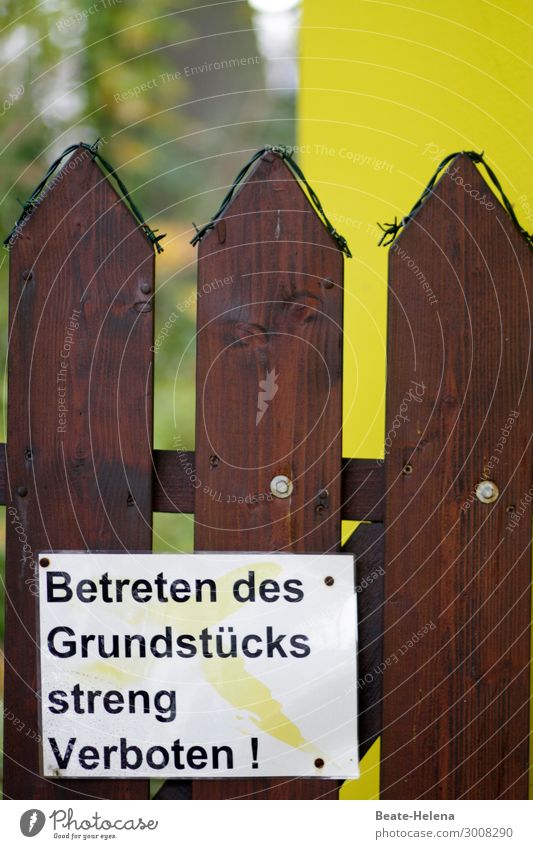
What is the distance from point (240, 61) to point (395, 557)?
3875 millimetres

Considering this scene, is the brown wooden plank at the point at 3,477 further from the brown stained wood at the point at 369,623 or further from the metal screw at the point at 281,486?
the brown stained wood at the point at 369,623

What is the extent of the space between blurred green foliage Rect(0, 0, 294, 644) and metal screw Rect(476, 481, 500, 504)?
2.19 metres

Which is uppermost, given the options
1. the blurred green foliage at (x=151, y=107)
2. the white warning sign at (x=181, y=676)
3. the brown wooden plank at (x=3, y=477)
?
the blurred green foliage at (x=151, y=107)

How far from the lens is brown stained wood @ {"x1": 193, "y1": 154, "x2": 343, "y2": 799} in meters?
1.55

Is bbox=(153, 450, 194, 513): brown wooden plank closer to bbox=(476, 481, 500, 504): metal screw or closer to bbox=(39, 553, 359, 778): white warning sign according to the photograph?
bbox=(39, 553, 359, 778): white warning sign

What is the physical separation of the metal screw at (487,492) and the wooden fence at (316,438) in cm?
1

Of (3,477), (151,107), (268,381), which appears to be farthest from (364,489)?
(151,107)

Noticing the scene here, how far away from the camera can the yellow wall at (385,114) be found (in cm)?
209

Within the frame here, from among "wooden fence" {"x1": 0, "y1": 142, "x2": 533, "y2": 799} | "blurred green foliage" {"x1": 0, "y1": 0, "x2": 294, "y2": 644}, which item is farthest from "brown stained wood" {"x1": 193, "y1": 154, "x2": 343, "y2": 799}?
"blurred green foliage" {"x1": 0, "y1": 0, "x2": 294, "y2": 644}

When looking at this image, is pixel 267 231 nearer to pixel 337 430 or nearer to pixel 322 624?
pixel 337 430

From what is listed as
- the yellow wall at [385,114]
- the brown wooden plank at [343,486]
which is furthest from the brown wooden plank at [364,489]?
the yellow wall at [385,114]

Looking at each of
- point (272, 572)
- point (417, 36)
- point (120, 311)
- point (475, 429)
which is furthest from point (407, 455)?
point (417, 36)

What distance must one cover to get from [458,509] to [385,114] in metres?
1.08

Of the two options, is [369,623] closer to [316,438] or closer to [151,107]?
[316,438]
